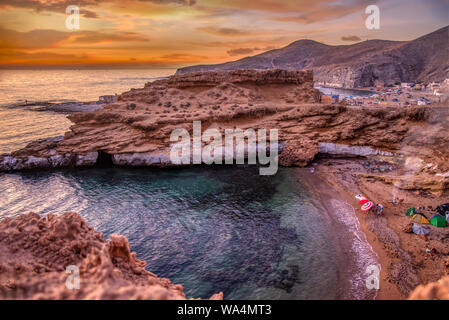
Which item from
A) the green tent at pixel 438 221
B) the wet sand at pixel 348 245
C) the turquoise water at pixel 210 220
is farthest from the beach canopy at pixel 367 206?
the green tent at pixel 438 221

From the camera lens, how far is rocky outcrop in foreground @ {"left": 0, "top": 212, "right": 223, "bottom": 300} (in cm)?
520

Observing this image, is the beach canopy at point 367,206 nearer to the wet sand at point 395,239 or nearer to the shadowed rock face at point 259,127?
the wet sand at point 395,239

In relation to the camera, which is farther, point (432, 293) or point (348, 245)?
point (348, 245)

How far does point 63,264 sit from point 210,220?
15.3 m

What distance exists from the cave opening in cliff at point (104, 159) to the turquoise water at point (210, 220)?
4.82 ft

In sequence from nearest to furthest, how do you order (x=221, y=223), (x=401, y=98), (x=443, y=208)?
(x=443, y=208) < (x=221, y=223) < (x=401, y=98)

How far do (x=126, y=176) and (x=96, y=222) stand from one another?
32.5 ft

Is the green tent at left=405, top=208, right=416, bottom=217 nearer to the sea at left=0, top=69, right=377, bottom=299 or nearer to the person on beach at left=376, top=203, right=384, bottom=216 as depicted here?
the person on beach at left=376, top=203, right=384, bottom=216

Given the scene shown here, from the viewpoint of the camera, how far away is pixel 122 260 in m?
7.52

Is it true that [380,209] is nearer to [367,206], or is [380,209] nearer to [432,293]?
[367,206]

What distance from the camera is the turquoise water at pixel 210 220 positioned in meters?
15.3

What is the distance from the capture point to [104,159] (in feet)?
113

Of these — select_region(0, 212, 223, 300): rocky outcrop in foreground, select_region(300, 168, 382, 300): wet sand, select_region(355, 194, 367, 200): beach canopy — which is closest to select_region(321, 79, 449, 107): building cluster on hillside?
select_region(355, 194, 367, 200): beach canopy

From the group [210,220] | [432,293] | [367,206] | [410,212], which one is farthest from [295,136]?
[432,293]
